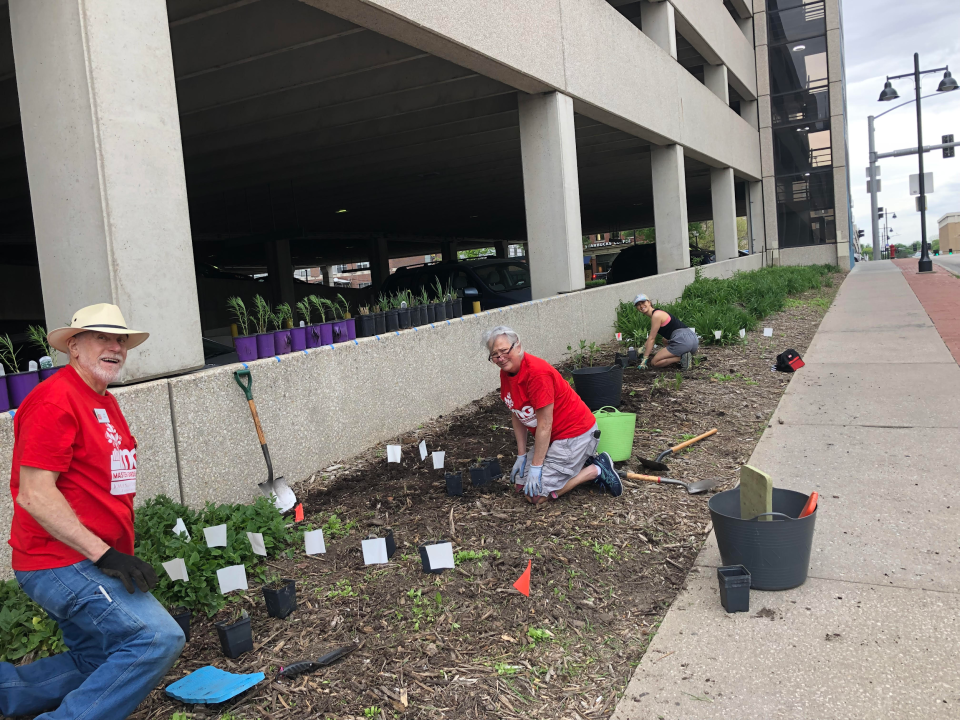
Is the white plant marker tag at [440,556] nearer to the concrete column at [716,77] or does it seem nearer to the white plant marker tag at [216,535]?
the white plant marker tag at [216,535]

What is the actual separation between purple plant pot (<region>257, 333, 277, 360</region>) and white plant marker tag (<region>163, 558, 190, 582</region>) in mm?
2079

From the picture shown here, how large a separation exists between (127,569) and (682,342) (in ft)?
21.9

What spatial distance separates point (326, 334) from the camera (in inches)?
228

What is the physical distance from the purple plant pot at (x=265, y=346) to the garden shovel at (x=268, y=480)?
0.43 meters

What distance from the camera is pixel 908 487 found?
466 cm

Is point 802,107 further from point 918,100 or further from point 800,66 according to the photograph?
point 918,100

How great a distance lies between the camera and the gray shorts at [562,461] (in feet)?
15.2

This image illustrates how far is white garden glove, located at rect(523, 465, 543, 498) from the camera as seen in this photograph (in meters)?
4.55

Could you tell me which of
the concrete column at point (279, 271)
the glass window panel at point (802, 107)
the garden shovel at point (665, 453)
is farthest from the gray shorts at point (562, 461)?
the glass window panel at point (802, 107)

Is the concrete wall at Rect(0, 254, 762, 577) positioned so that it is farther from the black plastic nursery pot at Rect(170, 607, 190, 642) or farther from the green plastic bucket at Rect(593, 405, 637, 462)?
the green plastic bucket at Rect(593, 405, 637, 462)

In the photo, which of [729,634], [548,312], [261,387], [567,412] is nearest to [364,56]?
[548,312]

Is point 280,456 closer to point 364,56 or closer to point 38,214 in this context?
point 38,214

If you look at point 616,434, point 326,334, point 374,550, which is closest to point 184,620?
point 374,550

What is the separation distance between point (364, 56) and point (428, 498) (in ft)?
18.5
